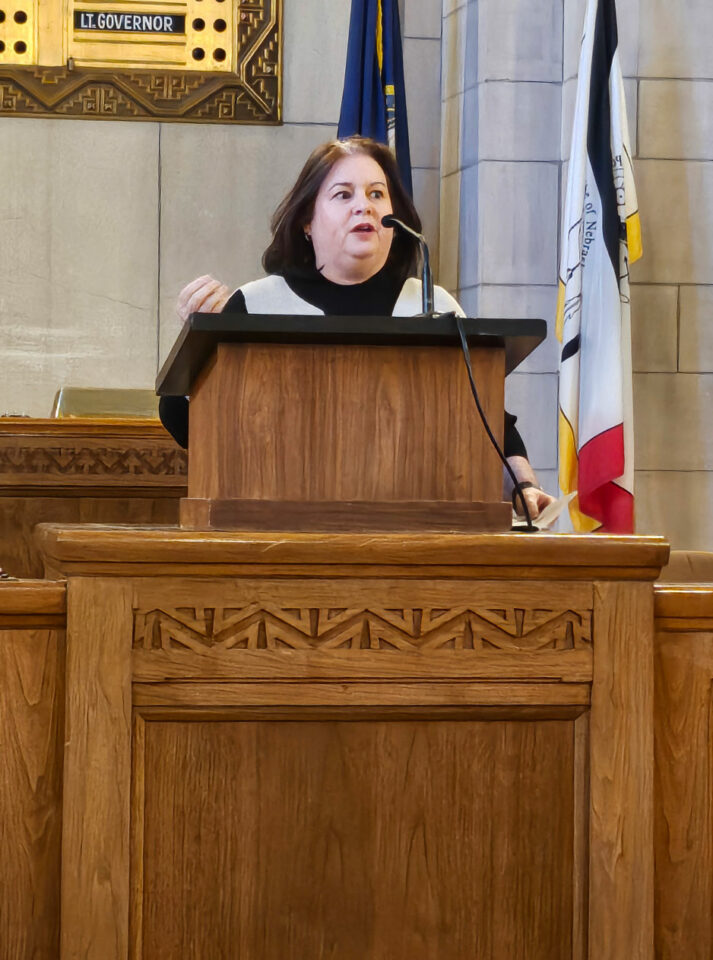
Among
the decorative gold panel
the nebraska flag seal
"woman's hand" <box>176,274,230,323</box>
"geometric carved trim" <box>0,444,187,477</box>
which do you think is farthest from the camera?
the decorative gold panel

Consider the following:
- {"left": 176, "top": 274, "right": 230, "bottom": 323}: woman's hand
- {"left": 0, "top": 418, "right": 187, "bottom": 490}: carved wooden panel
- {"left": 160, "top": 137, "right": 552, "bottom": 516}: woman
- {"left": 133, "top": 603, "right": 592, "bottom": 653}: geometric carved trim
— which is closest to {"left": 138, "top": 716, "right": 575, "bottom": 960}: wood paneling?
{"left": 133, "top": 603, "right": 592, "bottom": 653}: geometric carved trim

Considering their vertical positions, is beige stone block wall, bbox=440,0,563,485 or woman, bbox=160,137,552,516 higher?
beige stone block wall, bbox=440,0,563,485

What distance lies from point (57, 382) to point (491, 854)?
15.4ft

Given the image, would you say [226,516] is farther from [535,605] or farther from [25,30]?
[25,30]

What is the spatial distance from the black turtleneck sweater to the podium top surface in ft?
1.90

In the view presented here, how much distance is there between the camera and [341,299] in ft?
7.89

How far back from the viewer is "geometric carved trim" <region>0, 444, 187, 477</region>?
10.5 ft

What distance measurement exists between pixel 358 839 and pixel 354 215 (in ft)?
4.06

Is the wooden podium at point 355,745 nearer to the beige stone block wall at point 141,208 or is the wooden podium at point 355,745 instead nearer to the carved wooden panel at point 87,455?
the carved wooden panel at point 87,455

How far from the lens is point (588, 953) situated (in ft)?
5.16

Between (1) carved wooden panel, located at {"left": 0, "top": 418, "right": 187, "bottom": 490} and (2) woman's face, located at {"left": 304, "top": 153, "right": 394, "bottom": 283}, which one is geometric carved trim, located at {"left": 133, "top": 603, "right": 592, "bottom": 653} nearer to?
(2) woman's face, located at {"left": 304, "top": 153, "right": 394, "bottom": 283}

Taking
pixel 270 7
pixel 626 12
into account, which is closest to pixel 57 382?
pixel 270 7

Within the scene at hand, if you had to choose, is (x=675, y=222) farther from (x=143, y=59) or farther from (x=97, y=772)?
(x=97, y=772)

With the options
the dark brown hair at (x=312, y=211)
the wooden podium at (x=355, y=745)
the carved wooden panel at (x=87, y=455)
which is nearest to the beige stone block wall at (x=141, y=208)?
the carved wooden panel at (x=87, y=455)
